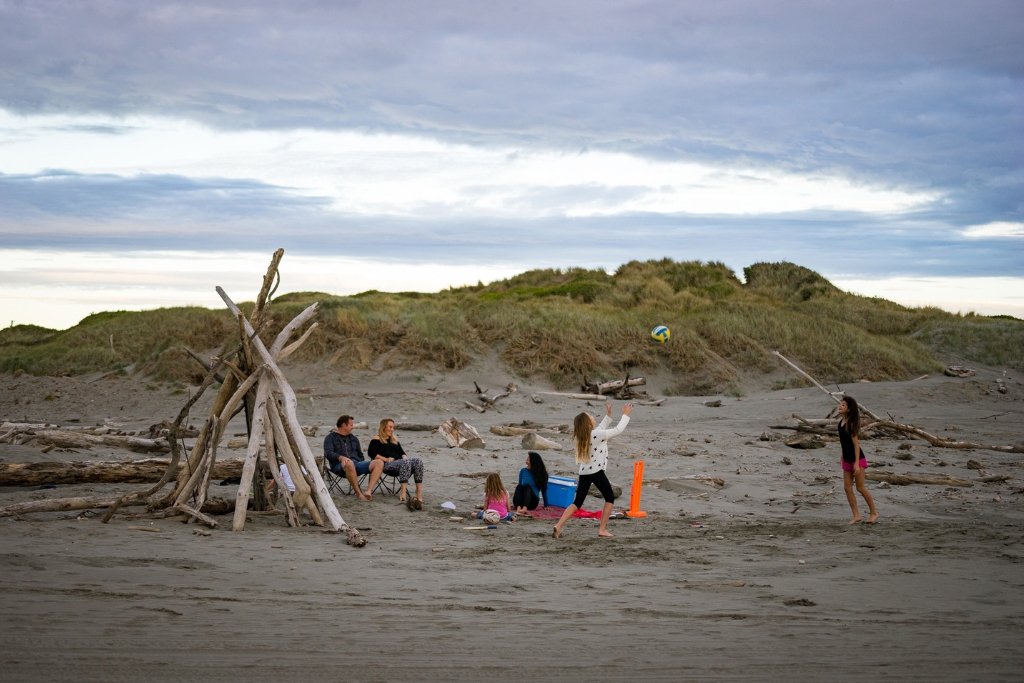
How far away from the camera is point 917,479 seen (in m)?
11.4

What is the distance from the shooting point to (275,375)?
27.9ft

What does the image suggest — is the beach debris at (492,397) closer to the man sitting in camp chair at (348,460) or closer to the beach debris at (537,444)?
the beach debris at (537,444)

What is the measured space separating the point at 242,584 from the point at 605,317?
2285 cm

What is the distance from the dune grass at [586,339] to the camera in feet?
80.5

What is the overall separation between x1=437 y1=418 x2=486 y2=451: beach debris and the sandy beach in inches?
98.2

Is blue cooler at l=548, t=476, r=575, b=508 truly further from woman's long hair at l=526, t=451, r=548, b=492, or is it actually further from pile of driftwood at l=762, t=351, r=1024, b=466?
pile of driftwood at l=762, t=351, r=1024, b=466

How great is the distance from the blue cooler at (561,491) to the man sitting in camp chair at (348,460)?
219 cm

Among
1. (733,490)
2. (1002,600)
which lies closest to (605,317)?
(733,490)

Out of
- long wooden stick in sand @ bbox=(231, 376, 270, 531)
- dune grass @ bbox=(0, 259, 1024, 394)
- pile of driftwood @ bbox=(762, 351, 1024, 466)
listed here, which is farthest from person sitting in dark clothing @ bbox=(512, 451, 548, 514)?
dune grass @ bbox=(0, 259, 1024, 394)

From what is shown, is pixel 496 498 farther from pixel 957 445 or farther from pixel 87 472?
pixel 957 445

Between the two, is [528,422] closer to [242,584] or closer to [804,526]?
[804,526]

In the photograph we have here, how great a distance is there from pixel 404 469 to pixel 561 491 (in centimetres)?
202

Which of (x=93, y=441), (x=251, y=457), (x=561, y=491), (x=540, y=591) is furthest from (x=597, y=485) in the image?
(x=93, y=441)

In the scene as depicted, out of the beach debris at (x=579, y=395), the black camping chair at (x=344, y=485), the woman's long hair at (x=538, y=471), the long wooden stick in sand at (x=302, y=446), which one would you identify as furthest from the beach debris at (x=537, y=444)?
the beach debris at (x=579, y=395)
